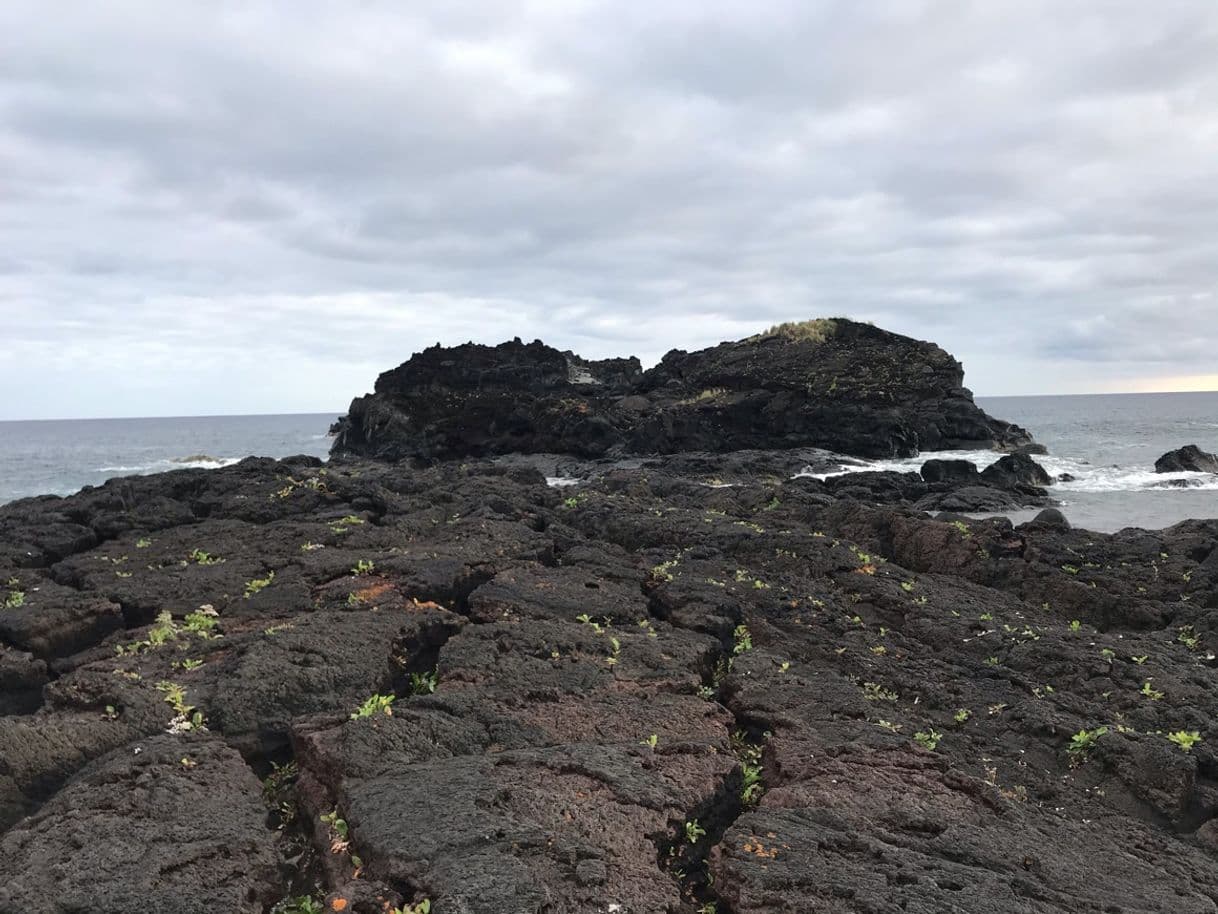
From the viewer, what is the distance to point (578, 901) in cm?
493

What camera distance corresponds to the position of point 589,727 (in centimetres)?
721

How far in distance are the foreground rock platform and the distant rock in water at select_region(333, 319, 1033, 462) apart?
4092 centimetres

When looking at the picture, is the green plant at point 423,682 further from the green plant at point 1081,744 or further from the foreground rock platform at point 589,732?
the green plant at point 1081,744

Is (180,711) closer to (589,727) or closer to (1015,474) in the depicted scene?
(589,727)

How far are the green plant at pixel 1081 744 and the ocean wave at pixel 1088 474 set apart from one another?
2979 cm

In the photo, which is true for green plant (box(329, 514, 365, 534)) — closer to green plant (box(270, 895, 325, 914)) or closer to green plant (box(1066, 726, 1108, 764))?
green plant (box(270, 895, 325, 914))

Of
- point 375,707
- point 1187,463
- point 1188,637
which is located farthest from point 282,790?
point 1187,463

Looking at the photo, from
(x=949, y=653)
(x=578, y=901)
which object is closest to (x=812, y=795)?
(x=578, y=901)

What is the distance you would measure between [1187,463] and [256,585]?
159ft

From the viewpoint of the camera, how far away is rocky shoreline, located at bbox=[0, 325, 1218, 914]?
5305 millimetres

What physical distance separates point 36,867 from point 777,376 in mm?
58158

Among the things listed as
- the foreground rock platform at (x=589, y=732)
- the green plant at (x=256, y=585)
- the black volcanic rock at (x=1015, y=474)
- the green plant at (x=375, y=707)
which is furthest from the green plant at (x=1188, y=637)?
the black volcanic rock at (x=1015, y=474)

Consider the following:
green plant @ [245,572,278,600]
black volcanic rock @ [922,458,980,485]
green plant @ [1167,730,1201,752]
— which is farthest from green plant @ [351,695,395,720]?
black volcanic rock @ [922,458,980,485]

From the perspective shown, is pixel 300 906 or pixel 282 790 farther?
pixel 282 790
